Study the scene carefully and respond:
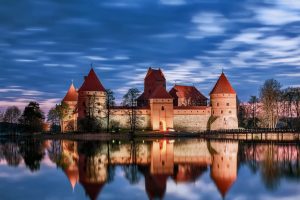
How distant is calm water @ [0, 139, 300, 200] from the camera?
17.8 meters

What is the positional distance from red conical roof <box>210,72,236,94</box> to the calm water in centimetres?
3368

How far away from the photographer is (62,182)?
20812 millimetres

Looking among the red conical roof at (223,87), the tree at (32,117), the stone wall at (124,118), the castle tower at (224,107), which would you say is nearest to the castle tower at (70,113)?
the tree at (32,117)

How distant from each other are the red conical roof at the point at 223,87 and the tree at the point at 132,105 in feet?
37.0

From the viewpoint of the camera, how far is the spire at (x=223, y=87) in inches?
2562

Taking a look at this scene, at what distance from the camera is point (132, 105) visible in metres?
66.8

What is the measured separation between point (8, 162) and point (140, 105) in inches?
1742

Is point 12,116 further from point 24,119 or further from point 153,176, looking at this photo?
point 153,176

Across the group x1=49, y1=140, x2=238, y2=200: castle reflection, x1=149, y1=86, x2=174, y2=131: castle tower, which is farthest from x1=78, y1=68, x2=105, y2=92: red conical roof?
x1=49, y1=140, x2=238, y2=200: castle reflection

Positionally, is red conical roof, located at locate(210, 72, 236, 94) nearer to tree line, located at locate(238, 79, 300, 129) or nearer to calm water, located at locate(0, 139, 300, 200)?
tree line, located at locate(238, 79, 300, 129)

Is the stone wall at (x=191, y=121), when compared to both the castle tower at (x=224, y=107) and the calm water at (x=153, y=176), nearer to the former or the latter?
the castle tower at (x=224, y=107)

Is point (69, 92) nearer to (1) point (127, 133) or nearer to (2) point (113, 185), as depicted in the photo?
(1) point (127, 133)

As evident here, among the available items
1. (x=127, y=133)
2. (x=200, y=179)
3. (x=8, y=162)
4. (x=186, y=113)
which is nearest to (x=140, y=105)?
(x=186, y=113)

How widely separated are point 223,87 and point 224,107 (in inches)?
111
